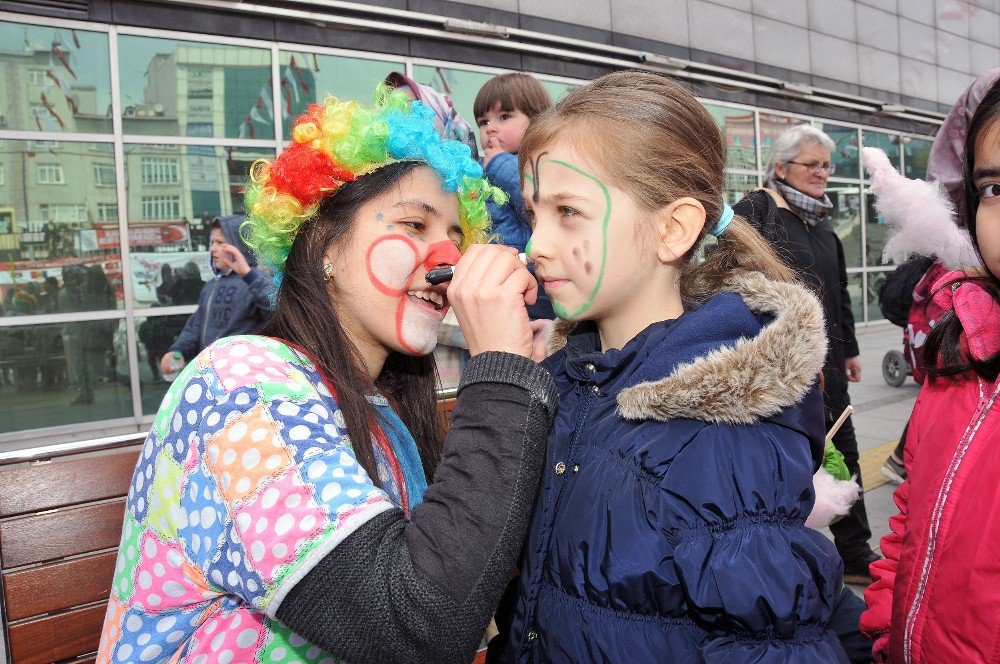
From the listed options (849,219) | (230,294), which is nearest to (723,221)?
(230,294)

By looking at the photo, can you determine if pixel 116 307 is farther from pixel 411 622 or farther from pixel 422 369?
pixel 411 622

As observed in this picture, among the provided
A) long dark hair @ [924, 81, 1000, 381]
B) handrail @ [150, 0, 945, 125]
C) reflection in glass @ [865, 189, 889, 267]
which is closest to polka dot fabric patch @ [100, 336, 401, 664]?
long dark hair @ [924, 81, 1000, 381]

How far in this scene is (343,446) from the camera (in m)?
1.21

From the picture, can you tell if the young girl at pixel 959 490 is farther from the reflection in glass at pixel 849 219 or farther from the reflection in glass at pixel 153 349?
the reflection in glass at pixel 849 219

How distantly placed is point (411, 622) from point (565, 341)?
831 mm

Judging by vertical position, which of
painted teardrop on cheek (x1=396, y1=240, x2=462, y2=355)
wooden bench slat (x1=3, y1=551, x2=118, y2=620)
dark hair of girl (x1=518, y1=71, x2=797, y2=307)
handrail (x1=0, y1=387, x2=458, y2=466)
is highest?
dark hair of girl (x1=518, y1=71, x2=797, y2=307)

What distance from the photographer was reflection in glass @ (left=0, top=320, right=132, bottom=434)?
6.17 metres

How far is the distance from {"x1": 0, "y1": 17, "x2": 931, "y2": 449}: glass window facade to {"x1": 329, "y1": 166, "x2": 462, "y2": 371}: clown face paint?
5652 mm

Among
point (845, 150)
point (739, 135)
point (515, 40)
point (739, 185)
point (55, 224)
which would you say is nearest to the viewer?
point (55, 224)

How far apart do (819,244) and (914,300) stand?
1088 millimetres

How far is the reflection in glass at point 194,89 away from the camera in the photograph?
21.2ft

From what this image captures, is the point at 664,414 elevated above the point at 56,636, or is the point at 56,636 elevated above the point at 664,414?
the point at 664,414

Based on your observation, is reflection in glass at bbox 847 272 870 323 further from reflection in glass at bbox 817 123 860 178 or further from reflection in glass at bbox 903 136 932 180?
reflection in glass at bbox 903 136 932 180

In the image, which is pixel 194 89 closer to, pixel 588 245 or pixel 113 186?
pixel 113 186
